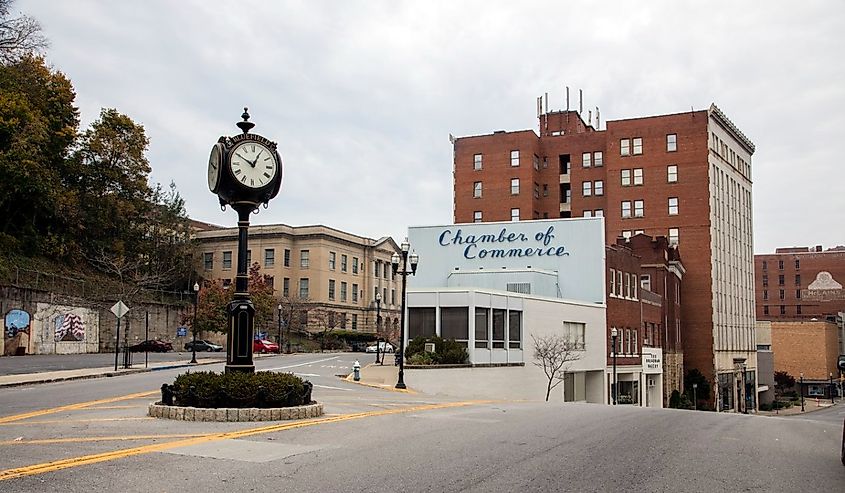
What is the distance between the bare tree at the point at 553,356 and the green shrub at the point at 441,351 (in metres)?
6.47

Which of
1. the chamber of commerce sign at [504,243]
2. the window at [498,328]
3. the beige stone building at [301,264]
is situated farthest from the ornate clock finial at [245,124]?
the beige stone building at [301,264]

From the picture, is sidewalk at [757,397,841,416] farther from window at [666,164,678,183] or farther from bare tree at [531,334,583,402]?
bare tree at [531,334,583,402]

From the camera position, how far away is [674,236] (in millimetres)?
75750

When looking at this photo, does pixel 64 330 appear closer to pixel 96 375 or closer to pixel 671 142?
pixel 96 375

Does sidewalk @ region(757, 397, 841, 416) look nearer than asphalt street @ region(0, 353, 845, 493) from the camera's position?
No

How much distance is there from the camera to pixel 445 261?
54.5 m

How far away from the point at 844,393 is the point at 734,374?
30668 millimetres

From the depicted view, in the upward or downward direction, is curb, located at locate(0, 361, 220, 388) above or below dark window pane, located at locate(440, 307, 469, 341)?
below

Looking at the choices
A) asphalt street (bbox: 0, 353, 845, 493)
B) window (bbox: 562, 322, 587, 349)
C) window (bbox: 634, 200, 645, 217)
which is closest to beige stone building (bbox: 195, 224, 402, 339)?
window (bbox: 634, 200, 645, 217)

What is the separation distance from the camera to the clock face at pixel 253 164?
1698cm

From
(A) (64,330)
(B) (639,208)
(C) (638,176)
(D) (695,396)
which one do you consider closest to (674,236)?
(B) (639,208)

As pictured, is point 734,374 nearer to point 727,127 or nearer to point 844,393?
point 727,127

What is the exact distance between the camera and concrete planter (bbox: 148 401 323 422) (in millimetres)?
15023

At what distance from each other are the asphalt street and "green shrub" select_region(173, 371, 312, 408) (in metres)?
0.71
